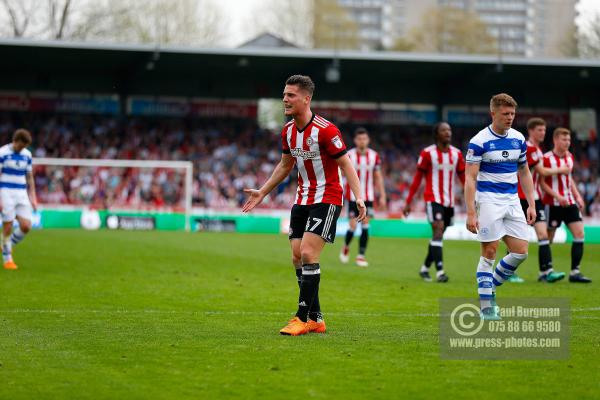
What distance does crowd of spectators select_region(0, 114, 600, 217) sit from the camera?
106ft

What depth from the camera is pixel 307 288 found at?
8.19 m

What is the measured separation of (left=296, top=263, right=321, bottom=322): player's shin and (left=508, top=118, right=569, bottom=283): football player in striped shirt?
218 inches

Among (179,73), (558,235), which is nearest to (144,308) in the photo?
(558,235)

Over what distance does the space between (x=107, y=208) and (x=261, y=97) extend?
11786 mm

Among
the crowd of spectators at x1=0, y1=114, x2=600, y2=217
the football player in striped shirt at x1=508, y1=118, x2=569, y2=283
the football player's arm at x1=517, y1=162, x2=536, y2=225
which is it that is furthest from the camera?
the crowd of spectators at x1=0, y1=114, x2=600, y2=217

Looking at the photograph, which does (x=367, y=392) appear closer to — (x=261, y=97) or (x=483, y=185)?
(x=483, y=185)

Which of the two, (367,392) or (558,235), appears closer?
(367,392)

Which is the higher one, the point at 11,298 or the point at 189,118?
the point at 189,118

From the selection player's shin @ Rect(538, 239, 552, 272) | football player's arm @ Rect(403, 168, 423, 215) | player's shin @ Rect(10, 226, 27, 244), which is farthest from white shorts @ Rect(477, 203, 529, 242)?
player's shin @ Rect(10, 226, 27, 244)

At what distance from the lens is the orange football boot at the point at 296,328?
804 centimetres

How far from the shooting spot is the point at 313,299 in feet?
27.2

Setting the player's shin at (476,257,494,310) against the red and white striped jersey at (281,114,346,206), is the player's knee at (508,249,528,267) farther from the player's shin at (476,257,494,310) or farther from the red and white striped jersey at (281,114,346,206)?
the red and white striped jersey at (281,114,346,206)

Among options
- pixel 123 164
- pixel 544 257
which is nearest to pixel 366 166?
pixel 544 257

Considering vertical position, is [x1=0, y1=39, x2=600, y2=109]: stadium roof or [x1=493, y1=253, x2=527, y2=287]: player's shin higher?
[x1=0, y1=39, x2=600, y2=109]: stadium roof
